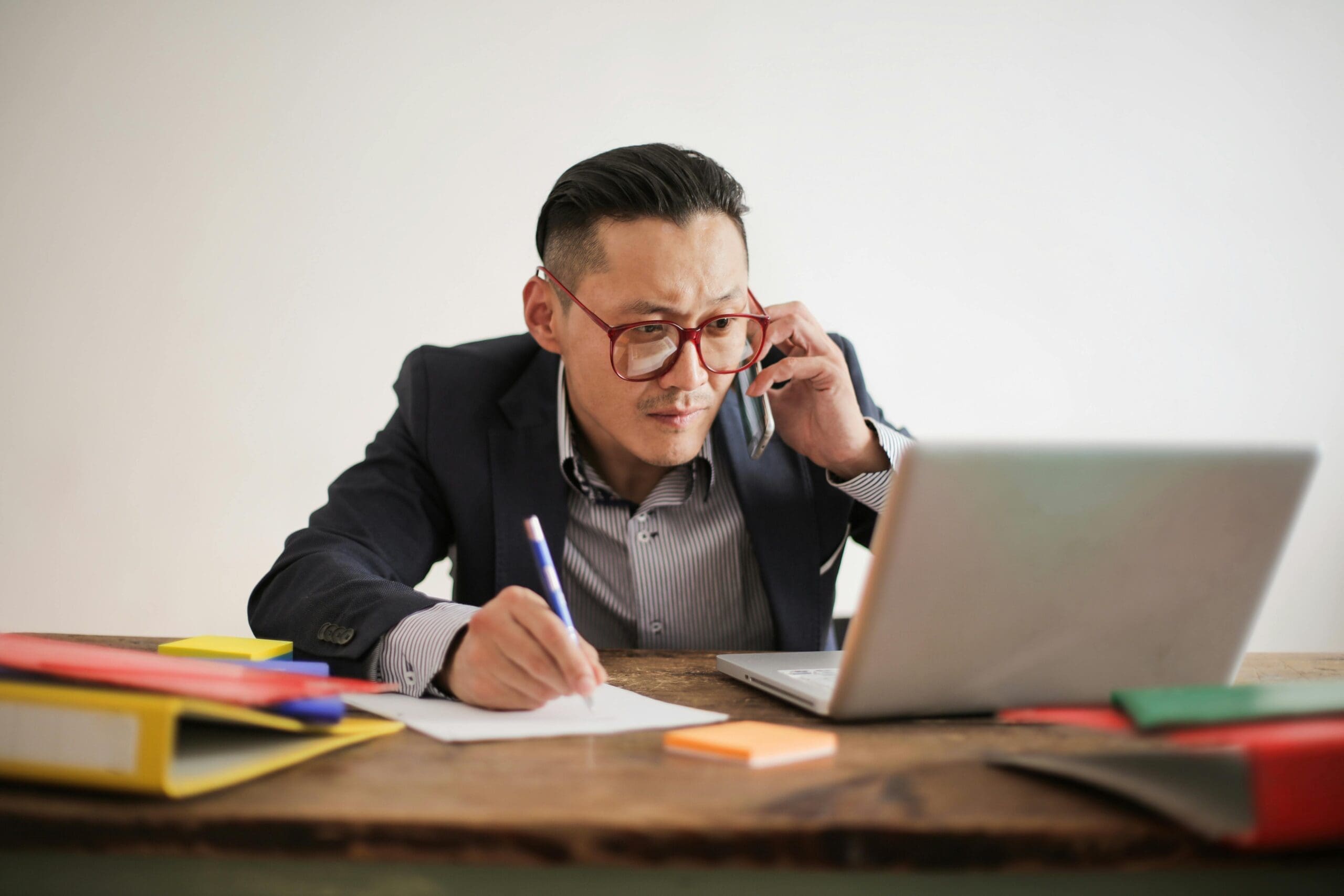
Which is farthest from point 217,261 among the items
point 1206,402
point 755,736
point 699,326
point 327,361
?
point 1206,402

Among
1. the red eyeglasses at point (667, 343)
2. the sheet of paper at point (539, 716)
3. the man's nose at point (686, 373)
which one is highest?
the red eyeglasses at point (667, 343)

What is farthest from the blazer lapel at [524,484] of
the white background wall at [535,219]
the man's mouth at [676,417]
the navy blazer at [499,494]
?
the white background wall at [535,219]

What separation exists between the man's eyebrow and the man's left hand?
6.0 inches

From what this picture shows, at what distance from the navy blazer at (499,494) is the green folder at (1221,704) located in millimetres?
968

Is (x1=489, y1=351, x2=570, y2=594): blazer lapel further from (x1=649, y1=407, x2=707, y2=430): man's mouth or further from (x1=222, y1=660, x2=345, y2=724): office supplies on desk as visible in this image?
(x1=222, y1=660, x2=345, y2=724): office supplies on desk

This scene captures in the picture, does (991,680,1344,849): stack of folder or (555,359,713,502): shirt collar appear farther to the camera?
(555,359,713,502): shirt collar

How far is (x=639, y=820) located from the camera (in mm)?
595

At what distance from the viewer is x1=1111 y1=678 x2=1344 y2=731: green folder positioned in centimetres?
61

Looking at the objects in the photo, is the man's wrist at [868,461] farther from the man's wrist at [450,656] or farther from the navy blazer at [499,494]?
the man's wrist at [450,656]

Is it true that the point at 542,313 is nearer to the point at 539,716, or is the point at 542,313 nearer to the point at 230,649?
the point at 230,649

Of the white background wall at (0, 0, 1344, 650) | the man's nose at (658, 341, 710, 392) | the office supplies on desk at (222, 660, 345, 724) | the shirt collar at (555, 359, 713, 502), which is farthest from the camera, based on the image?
the white background wall at (0, 0, 1344, 650)

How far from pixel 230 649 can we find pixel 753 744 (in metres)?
0.67

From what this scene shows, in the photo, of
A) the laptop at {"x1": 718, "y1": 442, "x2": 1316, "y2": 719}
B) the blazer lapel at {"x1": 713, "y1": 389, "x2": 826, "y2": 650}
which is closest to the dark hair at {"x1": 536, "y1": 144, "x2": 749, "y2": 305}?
the blazer lapel at {"x1": 713, "y1": 389, "x2": 826, "y2": 650}

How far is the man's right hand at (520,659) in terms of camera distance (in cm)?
91
